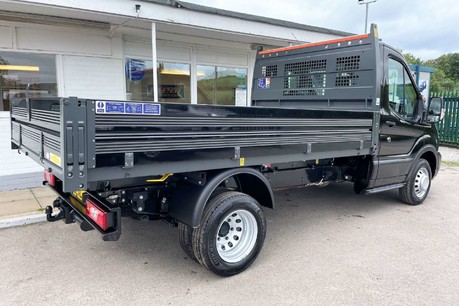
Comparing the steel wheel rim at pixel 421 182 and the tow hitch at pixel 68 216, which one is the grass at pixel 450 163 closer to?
the steel wheel rim at pixel 421 182

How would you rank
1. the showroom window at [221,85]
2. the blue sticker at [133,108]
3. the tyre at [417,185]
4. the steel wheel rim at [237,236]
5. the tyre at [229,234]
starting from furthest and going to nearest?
the showroom window at [221,85] < the tyre at [417,185] < the steel wheel rim at [237,236] < the tyre at [229,234] < the blue sticker at [133,108]

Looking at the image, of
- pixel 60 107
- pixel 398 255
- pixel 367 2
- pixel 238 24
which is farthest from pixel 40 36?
pixel 367 2

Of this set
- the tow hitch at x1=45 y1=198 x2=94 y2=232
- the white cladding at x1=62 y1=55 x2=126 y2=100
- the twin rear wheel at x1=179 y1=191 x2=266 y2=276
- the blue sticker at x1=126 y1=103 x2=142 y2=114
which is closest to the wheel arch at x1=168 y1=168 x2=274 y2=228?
the twin rear wheel at x1=179 y1=191 x2=266 y2=276

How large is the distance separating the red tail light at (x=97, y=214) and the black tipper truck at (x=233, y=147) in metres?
0.02

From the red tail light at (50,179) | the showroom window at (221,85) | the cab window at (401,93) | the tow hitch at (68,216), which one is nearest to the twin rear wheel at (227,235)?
the tow hitch at (68,216)

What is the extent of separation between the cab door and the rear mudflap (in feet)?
12.2

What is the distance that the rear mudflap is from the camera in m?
3.02

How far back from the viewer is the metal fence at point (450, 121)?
1295 centimetres

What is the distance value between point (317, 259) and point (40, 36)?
20.0ft

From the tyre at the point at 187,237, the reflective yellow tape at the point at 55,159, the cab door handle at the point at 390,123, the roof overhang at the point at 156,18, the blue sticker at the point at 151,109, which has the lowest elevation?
the tyre at the point at 187,237

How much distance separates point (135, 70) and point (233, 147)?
5.42m

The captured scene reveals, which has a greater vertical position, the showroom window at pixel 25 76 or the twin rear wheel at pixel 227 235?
the showroom window at pixel 25 76

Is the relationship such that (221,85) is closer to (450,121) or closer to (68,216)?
(68,216)

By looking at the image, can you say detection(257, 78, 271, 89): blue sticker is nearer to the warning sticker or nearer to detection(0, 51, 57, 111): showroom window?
the warning sticker
